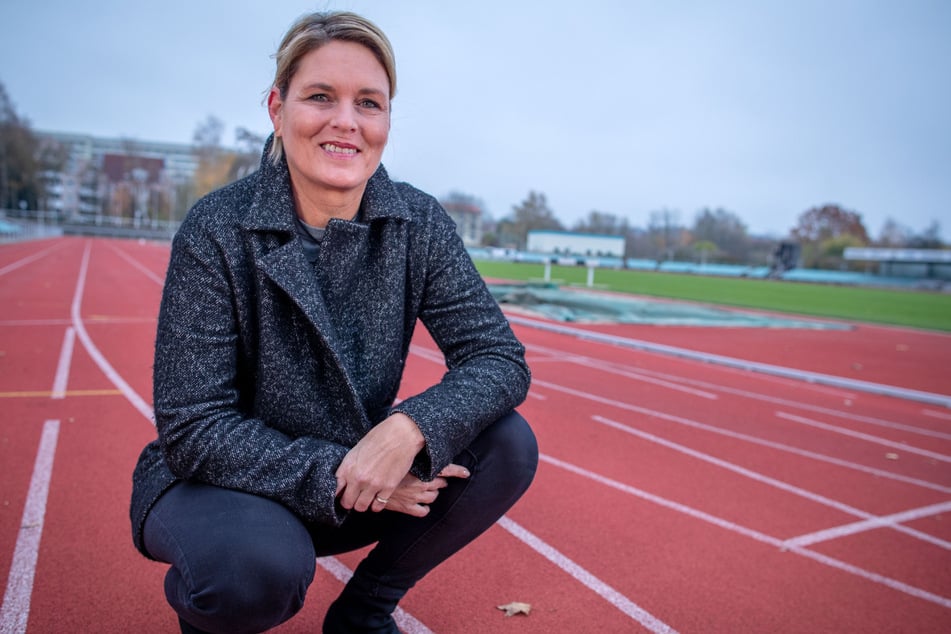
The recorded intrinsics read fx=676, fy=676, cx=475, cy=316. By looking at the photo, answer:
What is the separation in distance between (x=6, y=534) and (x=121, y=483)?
764 mm

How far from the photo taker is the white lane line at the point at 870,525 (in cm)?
365

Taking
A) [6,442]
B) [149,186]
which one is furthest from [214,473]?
[149,186]

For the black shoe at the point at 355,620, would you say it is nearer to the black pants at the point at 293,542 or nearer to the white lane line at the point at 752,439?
the black pants at the point at 293,542

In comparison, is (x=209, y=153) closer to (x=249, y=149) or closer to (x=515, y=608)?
(x=249, y=149)

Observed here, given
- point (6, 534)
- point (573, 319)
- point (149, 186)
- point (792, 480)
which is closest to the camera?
point (6, 534)

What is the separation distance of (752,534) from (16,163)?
236 feet

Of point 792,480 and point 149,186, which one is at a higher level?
point 149,186

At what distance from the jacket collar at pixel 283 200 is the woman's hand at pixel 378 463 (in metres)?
0.59

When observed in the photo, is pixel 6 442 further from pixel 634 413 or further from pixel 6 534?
pixel 634 413

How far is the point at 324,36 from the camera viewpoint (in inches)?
69.9

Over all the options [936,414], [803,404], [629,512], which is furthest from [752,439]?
[936,414]

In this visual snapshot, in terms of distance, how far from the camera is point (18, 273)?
59.7 ft

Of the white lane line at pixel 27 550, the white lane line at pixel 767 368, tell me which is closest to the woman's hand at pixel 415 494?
the white lane line at pixel 27 550

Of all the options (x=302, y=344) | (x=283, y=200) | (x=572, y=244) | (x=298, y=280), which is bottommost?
(x=302, y=344)
